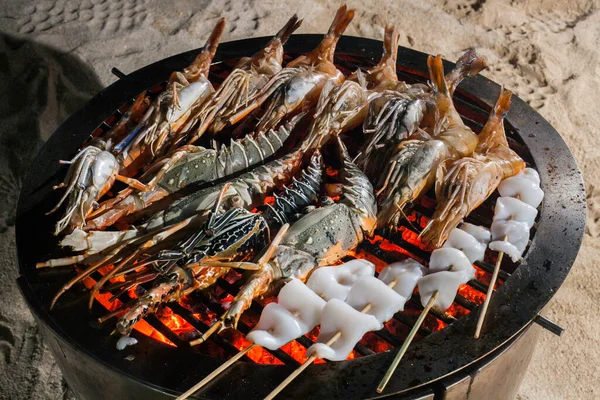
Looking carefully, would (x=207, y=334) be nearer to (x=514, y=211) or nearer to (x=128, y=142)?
(x=128, y=142)

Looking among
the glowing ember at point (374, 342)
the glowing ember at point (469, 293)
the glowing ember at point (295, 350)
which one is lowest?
the glowing ember at point (295, 350)

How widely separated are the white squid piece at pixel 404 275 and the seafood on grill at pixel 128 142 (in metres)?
1.41

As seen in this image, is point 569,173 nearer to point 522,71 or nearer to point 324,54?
point 324,54

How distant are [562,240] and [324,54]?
199cm

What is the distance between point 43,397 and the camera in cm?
406

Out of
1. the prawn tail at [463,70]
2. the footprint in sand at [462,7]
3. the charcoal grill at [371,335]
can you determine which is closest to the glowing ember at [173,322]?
the charcoal grill at [371,335]

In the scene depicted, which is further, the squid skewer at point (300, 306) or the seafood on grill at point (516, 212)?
the seafood on grill at point (516, 212)

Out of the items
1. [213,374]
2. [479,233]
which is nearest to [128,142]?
[213,374]

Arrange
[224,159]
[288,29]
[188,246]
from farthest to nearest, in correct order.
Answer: [288,29] < [224,159] < [188,246]

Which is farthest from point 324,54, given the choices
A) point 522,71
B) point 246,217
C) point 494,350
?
point 522,71

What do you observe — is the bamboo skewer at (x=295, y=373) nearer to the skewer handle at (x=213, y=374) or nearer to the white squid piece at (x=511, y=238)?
the skewer handle at (x=213, y=374)

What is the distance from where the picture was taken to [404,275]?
3.00 m

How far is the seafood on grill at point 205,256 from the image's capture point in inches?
110

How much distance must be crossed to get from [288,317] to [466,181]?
47.5 inches
